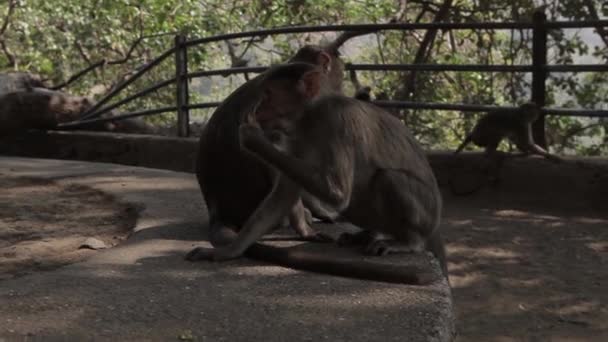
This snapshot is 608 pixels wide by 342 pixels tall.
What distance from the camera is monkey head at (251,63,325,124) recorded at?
396 centimetres

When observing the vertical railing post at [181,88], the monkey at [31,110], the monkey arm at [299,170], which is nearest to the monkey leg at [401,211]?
the monkey arm at [299,170]

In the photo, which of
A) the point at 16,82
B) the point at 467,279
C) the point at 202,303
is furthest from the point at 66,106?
the point at 202,303

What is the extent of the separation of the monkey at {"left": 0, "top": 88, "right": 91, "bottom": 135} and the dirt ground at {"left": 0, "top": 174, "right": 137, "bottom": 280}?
2969 millimetres

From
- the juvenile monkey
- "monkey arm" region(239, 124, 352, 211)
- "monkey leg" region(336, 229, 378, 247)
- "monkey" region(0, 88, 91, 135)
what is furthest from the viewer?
"monkey" region(0, 88, 91, 135)

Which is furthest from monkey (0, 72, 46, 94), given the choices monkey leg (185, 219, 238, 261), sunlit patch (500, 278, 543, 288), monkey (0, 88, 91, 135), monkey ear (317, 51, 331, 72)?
monkey leg (185, 219, 238, 261)

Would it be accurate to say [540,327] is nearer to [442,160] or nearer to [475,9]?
[442,160]

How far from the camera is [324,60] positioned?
5.20 meters

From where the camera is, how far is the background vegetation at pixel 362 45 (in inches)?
430

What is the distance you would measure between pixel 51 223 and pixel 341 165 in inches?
86.4

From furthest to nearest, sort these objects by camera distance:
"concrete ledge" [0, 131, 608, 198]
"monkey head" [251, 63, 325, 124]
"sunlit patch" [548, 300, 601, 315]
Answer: "concrete ledge" [0, 131, 608, 198] < "sunlit patch" [548, 300, 601, 315] < "monkey head" [251, 63, 325, 124]

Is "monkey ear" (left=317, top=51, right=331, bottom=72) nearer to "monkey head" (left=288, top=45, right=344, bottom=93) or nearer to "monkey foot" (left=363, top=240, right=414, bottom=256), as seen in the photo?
"monkey head" (left=288, top=45, right=344, bottom=93)

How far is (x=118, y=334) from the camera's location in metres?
2.94

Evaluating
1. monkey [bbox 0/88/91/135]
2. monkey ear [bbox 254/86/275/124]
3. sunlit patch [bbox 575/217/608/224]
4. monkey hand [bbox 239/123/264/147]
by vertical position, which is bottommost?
sunlit patch [bbox 575/217/608/224]

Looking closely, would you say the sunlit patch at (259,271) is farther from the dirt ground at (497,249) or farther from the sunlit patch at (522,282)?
the sunlit patch at (522,282)
